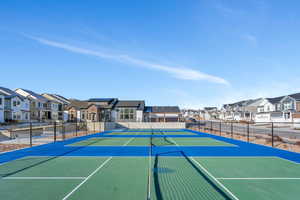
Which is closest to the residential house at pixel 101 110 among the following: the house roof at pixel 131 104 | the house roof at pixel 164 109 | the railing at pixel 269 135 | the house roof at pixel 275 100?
the house roof at pixel 131 104

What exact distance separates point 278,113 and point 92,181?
50.8 meters

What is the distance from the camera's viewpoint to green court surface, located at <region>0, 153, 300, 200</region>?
5172 mm

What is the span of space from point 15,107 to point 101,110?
15948 millimetres

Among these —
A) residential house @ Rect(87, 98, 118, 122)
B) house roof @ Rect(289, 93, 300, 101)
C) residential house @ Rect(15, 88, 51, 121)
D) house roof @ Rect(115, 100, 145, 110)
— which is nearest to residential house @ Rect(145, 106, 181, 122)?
house roof @ Rect(115, 100, 145, 110)

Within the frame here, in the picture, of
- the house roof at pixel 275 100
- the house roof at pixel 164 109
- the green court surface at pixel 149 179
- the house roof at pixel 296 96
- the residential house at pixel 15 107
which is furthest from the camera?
the house roof at pixel 275 100

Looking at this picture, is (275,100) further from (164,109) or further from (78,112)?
(78,112)

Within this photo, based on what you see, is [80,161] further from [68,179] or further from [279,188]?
[279,188]

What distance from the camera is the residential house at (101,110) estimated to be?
127 ft

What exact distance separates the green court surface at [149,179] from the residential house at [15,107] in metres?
31.5

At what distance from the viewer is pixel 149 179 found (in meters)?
6.43

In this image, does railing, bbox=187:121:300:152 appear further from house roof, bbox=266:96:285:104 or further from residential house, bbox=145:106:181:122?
house roof, bbox=266:96:285:104

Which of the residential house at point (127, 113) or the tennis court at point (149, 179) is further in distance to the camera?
the residential house at point (127, 113)

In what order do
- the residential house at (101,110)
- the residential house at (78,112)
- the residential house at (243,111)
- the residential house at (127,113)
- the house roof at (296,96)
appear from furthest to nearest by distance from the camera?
the residential house at (243,111) → the residential house at (127,113) → the house roof at (296,96) → the residential house at (78,112) → the residential house at (101,110)

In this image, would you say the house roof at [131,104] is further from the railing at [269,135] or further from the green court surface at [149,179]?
the green court surface at [149,179]
